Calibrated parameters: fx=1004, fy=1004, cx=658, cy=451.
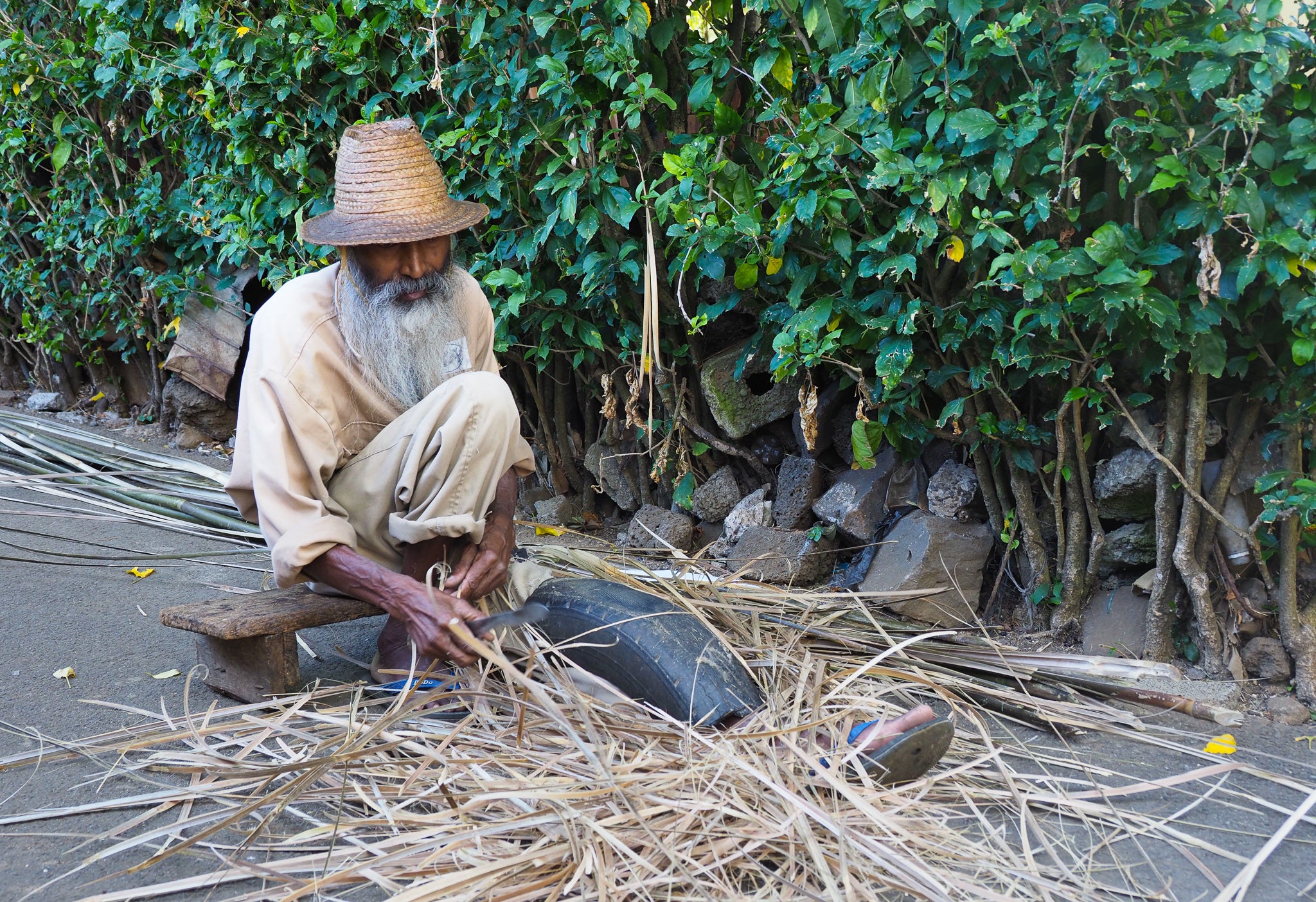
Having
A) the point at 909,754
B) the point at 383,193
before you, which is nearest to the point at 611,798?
the point at 909,754

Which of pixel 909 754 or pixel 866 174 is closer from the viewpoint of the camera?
pixel 909 754

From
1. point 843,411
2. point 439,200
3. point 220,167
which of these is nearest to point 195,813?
point 439,200

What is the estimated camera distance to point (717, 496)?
3.78 meters

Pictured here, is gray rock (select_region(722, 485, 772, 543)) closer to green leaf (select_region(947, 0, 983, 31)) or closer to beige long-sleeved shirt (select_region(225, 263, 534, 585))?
beige long-sleeved shirt (select_region(225, 263, 534, 585))

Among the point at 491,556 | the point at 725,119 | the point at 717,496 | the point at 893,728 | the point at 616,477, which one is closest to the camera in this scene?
the point at 893,728

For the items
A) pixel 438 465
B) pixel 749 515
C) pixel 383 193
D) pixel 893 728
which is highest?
pixel 383 193

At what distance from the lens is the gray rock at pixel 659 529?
3771mm

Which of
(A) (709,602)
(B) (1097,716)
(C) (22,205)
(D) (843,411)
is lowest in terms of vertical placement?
(B) (1097,716)

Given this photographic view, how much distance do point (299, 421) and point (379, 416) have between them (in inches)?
10.9

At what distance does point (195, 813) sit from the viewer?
2025 millimetres

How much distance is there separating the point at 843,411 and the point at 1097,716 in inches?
53.6

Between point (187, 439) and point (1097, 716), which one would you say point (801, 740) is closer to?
point (1097, 716)

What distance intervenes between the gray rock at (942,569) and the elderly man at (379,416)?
1.23m

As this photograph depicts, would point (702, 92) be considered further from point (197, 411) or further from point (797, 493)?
point (197, 411)
